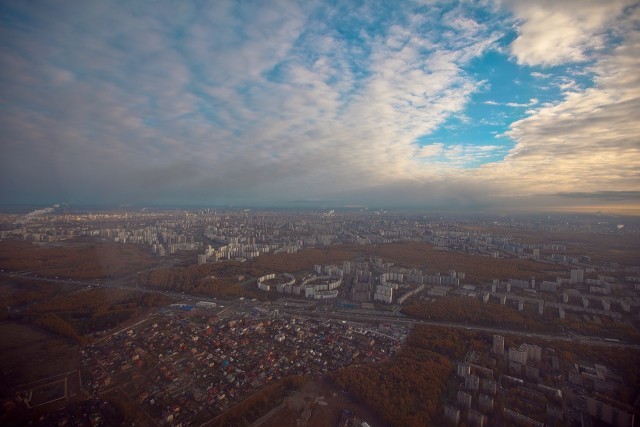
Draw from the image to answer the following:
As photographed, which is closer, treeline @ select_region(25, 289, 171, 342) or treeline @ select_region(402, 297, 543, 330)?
treeline @ select_region(25, 289, 171, 342)

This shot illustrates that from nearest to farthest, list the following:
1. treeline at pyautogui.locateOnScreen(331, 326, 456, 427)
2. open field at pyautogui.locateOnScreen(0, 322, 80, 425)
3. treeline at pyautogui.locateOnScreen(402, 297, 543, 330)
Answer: open field at pyautogui.locateOnScreen(0, 322, 80, 425) → treeline at pyautogui.locateOnScreen(331, 326, 456, 427) → treeline at pyautogui.locateOnScreen(402, 297, 543, 330)

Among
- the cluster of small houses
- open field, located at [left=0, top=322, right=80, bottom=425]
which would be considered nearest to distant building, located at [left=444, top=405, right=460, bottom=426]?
the cluster of small houses

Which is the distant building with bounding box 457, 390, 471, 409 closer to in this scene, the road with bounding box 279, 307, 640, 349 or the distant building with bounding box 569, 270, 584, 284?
the road with bounding box 279, 307, 640, 349

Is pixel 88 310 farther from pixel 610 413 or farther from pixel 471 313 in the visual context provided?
pixel 610 413

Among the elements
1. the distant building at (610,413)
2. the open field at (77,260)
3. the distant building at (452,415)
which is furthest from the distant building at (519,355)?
the open field at (77,260)

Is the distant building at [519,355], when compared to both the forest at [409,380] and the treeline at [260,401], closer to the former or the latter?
the forest at [409,380]

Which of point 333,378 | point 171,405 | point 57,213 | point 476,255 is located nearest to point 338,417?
point 333,378

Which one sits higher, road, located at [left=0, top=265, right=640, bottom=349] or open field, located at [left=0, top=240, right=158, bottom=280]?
open field, located at [left=0, top=240, right=158, bottom=280]

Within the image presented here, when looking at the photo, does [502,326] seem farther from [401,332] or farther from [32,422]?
[32,422]
